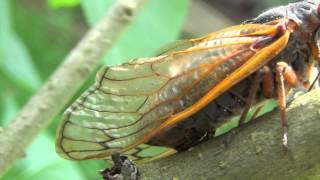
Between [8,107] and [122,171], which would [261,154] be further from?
[8,107]

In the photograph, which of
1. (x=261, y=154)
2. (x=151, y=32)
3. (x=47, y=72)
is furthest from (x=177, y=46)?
(x=47, y=72)

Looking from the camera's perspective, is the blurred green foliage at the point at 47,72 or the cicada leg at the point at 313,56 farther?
the blurred green foliage at the point at 47,72

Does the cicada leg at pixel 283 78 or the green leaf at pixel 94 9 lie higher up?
the green leaf at pixel 94 9

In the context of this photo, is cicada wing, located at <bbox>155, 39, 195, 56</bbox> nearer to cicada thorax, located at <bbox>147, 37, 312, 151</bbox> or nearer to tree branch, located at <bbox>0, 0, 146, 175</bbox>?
cicada thorax, located at <bbox>147, 37, 312, 151</bbox>

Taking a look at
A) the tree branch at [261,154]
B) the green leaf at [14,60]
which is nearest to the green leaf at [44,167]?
the green leaf at [14,60]

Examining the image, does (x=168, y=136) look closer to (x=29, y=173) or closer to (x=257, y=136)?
(x=257, y=136)

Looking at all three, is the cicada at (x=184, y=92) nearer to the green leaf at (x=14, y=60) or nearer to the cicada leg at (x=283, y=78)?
the cicada leg at (x=283, y=78)
